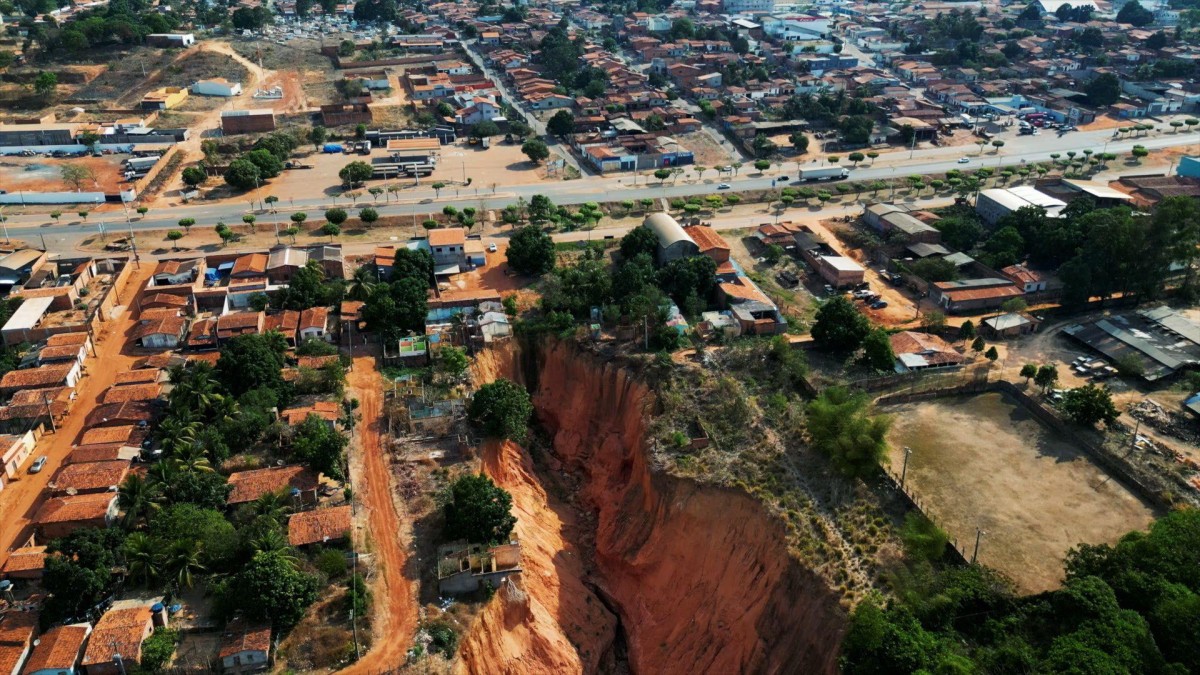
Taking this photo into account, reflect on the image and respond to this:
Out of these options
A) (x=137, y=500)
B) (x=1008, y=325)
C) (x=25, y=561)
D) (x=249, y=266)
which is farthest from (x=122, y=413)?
(x=1008, y=325)

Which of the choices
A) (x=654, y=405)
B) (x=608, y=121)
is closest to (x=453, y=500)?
(x=654, y=405)

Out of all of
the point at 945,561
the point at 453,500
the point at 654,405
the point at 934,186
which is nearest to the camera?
the point at 945,561

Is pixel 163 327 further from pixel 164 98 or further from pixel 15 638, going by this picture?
pixel 164 98

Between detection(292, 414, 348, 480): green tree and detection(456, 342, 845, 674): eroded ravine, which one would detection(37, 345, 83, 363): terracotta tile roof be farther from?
detection(456, 342, 845, 674): eroded ravine

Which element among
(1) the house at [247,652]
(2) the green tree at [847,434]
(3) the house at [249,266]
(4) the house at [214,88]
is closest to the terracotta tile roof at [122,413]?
(3) the house at [249,266]

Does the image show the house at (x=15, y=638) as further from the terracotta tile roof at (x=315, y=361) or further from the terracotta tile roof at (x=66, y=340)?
the terracotta tile roof at (x=66, y=340)

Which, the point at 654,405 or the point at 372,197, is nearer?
the point at 654,405

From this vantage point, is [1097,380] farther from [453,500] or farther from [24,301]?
[24,301]

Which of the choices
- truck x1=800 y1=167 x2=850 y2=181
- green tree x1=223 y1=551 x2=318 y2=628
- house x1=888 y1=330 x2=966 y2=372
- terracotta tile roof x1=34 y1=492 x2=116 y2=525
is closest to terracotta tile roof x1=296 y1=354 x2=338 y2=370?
terracotta tile roof x1=34 y1=492 x2=116 y2=525

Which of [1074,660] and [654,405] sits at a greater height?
[1074,660]
